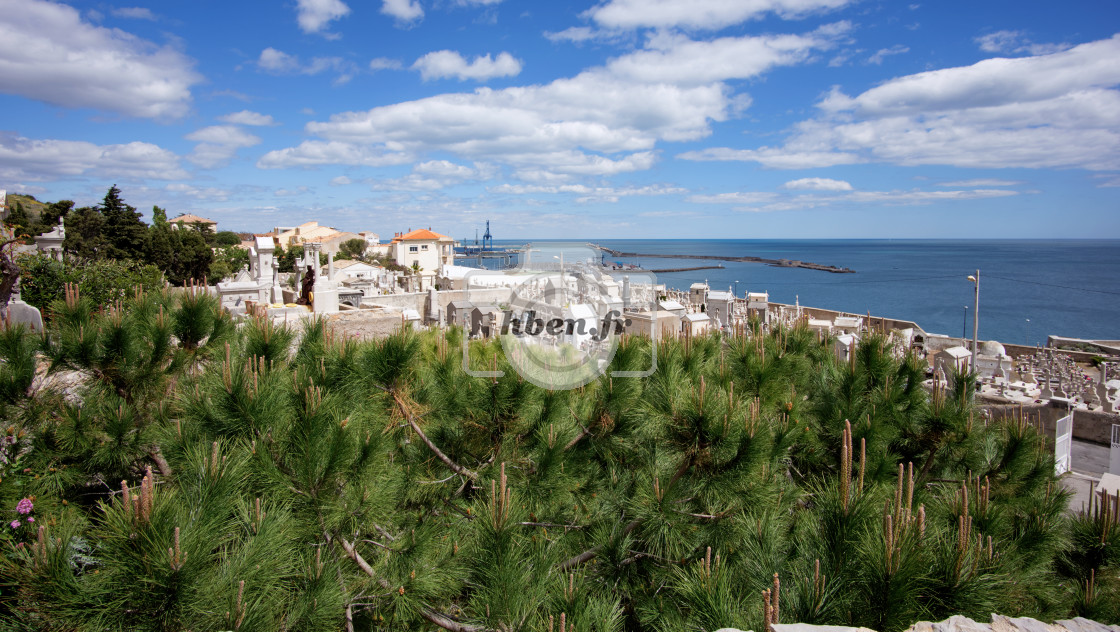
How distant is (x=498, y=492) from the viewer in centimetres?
212

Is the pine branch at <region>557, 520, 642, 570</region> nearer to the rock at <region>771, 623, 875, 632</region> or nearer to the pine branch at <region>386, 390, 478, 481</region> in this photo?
the pine branch at <region>386, 390, 478, 481</region>

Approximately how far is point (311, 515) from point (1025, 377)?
16456 mm

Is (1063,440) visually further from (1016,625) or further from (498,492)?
(498,492)

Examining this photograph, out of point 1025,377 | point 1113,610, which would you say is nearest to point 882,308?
point 1025,377

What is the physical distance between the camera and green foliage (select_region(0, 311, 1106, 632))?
1.62m

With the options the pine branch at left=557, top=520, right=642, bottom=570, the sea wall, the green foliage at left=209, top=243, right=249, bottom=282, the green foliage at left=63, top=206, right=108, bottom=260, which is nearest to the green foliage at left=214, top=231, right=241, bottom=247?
the green foliage at left=209, top=243, right=249, bottom=282

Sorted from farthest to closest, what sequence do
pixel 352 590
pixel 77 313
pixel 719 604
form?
pixel 77 313 → pixel 352 590 → pixel 719 604

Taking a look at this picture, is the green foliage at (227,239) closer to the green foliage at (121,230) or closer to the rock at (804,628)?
the green foliage at (121,230)

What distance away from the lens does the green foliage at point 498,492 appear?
162 cm

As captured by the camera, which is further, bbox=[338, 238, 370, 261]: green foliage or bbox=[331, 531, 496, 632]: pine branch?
bbox=[338, 238, 370, 261]: green foliage

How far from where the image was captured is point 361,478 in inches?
93.1

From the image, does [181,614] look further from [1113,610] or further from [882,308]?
[882,308]

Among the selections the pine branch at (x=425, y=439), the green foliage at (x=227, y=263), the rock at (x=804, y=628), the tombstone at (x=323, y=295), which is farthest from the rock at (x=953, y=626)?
the green foliage at (x=227, y=263)

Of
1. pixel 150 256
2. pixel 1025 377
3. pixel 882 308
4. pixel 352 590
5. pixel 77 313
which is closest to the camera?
pixel 352 590
